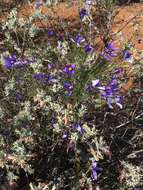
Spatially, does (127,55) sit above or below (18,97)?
above

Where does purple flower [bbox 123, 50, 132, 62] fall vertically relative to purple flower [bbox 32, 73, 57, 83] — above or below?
above

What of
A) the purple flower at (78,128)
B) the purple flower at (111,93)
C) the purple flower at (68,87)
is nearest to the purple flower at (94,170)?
the purple flower at (78,128)

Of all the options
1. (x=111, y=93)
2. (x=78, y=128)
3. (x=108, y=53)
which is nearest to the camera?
(x=78, y=128)

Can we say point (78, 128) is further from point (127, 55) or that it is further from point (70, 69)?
point (127, 55)

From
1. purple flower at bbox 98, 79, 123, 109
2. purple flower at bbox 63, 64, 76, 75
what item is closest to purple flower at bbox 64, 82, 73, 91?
purple flower at bbox 63, 64, 76, 75

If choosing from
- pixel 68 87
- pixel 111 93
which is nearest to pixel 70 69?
pixel 68 87

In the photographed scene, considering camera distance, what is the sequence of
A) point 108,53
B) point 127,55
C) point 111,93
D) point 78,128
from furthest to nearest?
1. point 108,53
2. point 127,55
3. point 111,93
4. point 78,128

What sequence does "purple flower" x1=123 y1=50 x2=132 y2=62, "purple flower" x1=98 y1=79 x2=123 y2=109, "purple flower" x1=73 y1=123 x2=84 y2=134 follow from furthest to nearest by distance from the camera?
"purple flower" x1=123 y1=50 x2=132 y2=62 → "purple flower" x1=98 y1=79 x2=123 y2=109 → "purple flower" x1=73 y1=123 x2=84 y2=134

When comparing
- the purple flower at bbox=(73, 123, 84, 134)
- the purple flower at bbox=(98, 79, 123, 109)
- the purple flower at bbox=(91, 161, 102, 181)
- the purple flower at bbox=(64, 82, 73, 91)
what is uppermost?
the purple flower at bbox=(64, 82, 73, 91)

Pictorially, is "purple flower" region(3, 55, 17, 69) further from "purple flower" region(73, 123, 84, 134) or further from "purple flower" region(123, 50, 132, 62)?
"purple flower" region(123, 50, 132, 62)

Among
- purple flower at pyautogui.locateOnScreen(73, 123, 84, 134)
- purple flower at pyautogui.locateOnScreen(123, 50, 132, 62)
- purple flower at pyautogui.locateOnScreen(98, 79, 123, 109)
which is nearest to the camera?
purple flower at pyautogui.locateOnScreen(73, 123, 84, 134)

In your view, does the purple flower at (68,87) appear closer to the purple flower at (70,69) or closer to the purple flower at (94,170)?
the purple flower at (70,69)

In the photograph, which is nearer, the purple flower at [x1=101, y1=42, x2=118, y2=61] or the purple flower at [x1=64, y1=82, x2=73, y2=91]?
the purple flower at [x1=64, y1=82, x2=73, y2=91]

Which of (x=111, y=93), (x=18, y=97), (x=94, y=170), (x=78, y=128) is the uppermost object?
(x=18, y=97)
